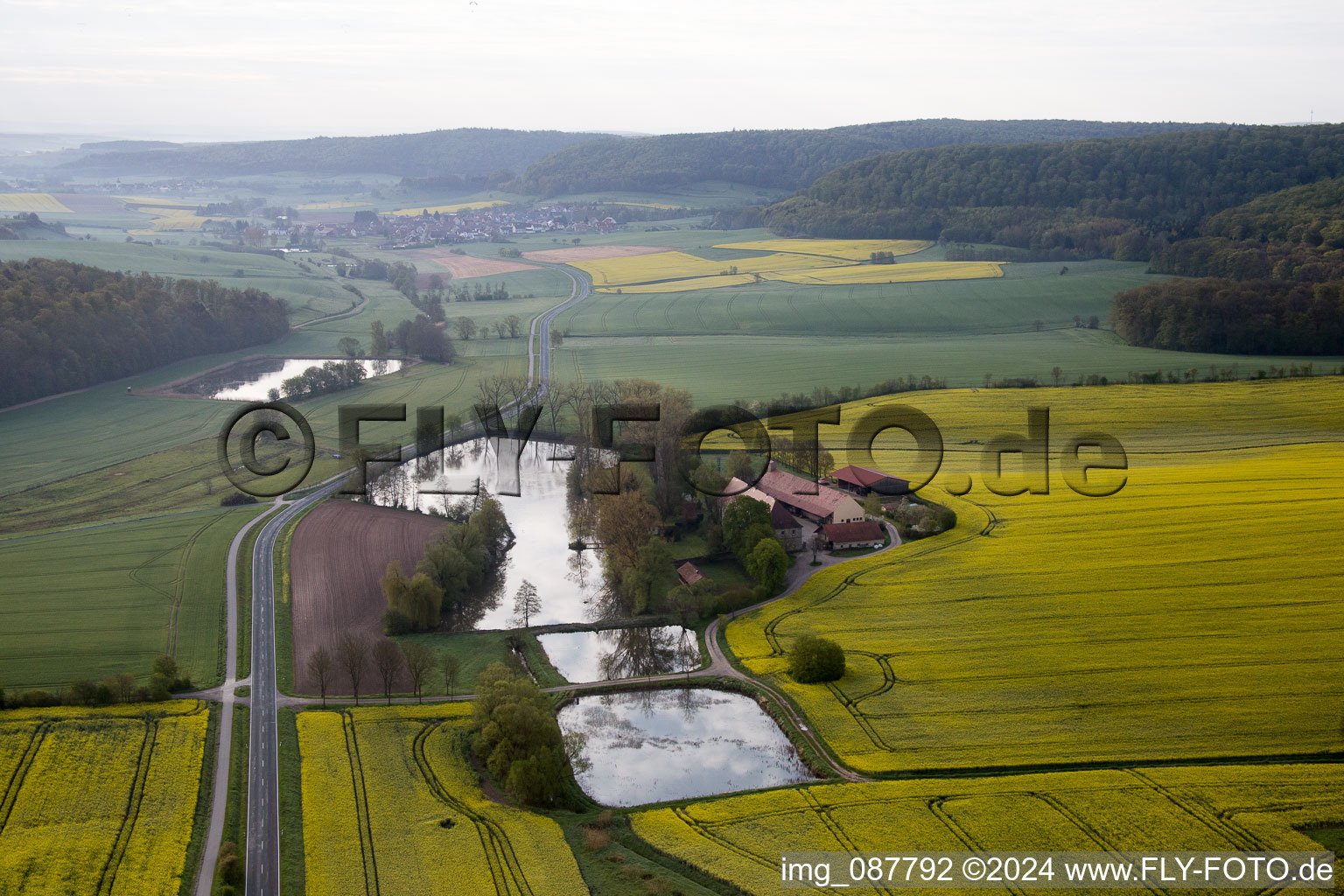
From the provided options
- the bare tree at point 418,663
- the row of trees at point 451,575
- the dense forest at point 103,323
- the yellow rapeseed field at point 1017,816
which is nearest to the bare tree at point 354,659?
the bare tree at point 418,663

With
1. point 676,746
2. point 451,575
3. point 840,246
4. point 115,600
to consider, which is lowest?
point 676,746

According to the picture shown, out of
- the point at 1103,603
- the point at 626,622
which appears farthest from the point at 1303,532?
the point at 626,622

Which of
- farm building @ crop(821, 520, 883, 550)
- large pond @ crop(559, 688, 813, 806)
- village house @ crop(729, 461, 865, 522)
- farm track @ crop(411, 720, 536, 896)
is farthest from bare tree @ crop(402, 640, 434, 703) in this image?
farm building @ crop(821, 520, 883, 550)

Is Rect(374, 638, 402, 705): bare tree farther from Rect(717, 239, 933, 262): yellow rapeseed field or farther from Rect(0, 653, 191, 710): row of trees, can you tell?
Rect(717, 239, 933, 262): yellow rapeseed field

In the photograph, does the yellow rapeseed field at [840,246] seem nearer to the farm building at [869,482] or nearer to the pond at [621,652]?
the farm building at [869,482]

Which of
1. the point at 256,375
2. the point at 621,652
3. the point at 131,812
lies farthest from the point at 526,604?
the point at 256,375

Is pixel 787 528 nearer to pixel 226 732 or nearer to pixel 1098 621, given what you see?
pixel 1098 621
